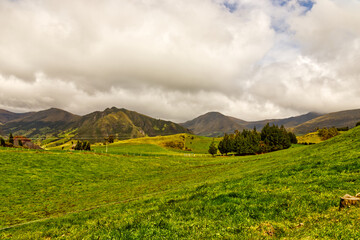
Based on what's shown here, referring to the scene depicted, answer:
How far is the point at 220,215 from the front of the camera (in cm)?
1281

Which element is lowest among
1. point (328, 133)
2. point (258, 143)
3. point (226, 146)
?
point (226, 146)

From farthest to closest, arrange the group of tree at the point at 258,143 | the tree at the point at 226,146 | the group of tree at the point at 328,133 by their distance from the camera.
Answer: the group of tree at the point at 328,133
the tree at the point at 226,146
the group of tree at the point at 258,143

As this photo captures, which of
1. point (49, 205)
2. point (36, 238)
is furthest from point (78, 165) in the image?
point (36, 238)

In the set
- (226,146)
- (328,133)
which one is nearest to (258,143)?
(226,146)

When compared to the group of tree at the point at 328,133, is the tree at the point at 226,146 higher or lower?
lower

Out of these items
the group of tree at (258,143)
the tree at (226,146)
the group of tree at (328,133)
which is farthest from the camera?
the group of tree at (328,133)

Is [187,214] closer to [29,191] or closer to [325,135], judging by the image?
[29,191]

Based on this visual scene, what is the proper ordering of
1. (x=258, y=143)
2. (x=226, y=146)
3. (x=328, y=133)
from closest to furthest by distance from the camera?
(x=258, y=143)
(x=226, y=146)
(x=328, y=133)

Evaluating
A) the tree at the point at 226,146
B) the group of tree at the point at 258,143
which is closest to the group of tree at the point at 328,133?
the group of tree at the point at 258,143

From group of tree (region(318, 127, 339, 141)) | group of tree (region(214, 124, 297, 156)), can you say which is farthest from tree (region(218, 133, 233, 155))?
group of tree (region(318, 127, 339, 141))

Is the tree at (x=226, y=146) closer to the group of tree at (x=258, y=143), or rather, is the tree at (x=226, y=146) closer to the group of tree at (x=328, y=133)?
the group of tree at (x=258, y=143)

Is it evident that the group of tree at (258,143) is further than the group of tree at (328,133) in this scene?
No

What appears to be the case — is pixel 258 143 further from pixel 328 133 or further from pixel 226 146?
pixel 328 133

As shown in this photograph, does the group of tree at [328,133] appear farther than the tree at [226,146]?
Yes
